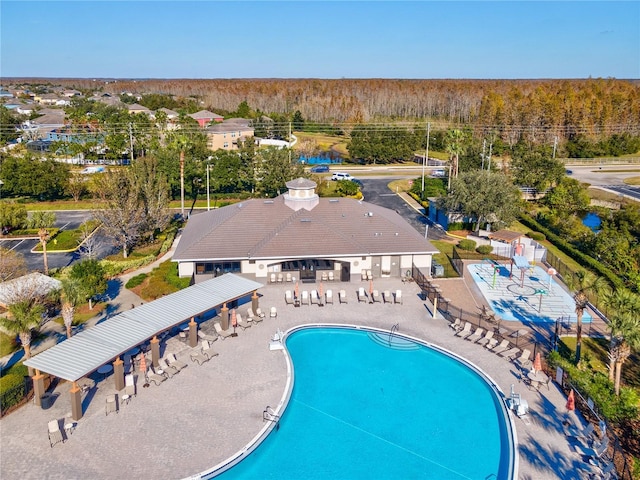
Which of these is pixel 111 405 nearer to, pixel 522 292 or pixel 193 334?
pixel 193 334

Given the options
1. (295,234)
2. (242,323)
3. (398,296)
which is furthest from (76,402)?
(398,296)

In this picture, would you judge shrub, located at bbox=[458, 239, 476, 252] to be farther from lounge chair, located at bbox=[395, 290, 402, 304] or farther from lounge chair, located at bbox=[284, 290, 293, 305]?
lounge chair, located at bbox=[284, 290, 293, 305]

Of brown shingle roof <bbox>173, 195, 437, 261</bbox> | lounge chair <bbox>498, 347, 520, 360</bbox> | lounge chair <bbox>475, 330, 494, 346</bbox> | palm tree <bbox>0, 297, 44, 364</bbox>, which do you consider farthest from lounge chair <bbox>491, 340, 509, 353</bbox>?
palm tree <bbox>0, 297, 44, 364</bbox>

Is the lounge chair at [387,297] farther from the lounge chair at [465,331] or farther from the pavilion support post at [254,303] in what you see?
the pavilion support post at [254,303]

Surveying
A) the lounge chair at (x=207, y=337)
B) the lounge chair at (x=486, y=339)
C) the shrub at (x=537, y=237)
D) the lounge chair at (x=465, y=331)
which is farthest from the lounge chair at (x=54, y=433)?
the shrub at (x=537, y=237)

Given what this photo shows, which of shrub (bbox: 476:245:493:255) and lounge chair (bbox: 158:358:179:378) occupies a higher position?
shrub (bbox: 476:245:493:255)

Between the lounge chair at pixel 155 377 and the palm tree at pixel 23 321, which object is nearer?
the palm tree at pixel 23 321

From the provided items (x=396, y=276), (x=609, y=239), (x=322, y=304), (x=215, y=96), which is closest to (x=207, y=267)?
(x=322, y=304)
